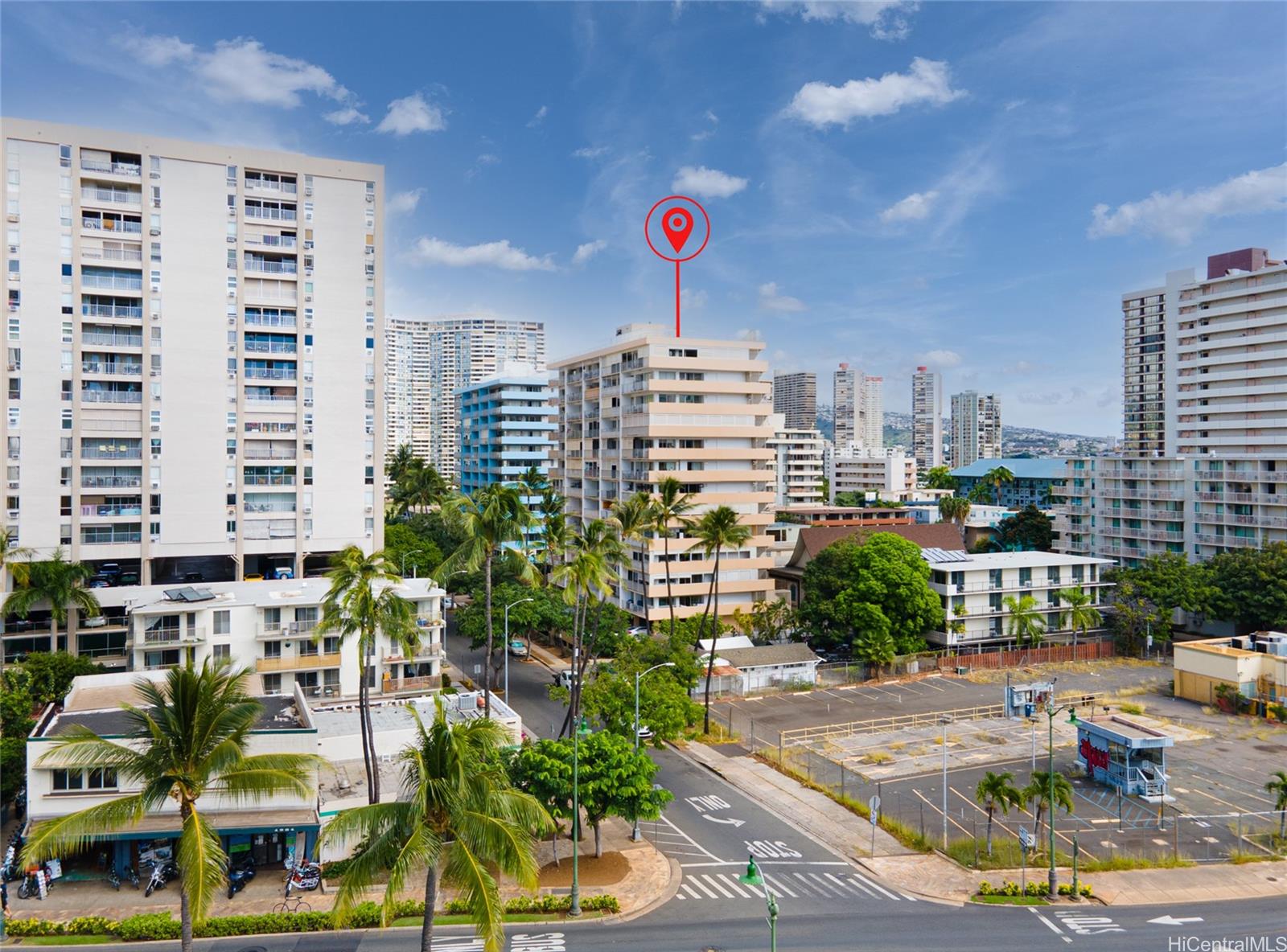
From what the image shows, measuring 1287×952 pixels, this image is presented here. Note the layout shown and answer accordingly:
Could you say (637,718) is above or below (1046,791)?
above

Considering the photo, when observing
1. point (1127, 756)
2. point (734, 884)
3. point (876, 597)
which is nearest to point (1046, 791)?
point (1127, 756)

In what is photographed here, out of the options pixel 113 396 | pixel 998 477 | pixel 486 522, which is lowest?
pixel 486 522

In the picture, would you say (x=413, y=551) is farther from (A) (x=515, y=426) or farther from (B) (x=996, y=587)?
(A) (x=515, y=426)

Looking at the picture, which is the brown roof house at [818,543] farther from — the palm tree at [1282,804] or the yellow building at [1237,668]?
the palm tree at [1282,804]

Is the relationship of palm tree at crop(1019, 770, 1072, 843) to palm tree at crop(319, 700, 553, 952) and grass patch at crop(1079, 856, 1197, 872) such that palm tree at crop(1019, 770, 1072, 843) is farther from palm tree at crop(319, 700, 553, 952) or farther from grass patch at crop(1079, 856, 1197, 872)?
palm tree at crop(319, 700, 553, 952)

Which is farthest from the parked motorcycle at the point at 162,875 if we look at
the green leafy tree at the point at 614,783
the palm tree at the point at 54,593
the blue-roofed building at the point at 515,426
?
the blue-roofed building at the point at 515,426

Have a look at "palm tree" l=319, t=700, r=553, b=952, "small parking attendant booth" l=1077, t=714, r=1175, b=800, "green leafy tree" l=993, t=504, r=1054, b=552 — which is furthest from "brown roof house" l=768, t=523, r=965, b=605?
"palm tree" l=319, t=700, r=553, b=952

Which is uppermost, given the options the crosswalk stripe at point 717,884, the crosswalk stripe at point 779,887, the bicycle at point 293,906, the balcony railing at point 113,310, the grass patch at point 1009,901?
the balcony railing at point 113,310
